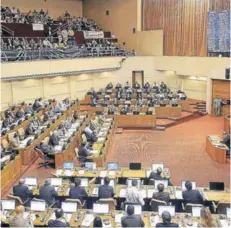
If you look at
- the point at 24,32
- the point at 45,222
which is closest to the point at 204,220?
the point at 45,222

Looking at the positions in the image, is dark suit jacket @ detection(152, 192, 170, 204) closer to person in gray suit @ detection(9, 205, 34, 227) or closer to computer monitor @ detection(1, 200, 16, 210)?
person in gray suit @ detection(9, 205, 34, 227)

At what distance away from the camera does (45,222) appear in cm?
756

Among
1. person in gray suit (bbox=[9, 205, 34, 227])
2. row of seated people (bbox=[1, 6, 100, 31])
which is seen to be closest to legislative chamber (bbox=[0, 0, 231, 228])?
person in gray suit (bbox=[9, 205, 34, 227])

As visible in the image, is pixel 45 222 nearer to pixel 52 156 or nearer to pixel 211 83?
pixel 52 156

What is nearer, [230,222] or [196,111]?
[230,222]

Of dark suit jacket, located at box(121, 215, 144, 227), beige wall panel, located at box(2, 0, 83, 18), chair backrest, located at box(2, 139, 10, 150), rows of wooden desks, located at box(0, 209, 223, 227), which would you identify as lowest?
chair backrest, located at box(2, 139, 10, 150)

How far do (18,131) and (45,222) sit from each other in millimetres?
8179

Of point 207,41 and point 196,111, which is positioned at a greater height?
point 207,41

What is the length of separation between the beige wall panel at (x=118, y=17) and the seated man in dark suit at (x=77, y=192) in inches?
859

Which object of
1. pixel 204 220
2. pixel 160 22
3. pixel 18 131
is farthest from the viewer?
pixel 160 22

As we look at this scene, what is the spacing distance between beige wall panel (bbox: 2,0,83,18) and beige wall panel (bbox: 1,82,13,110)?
905 cm

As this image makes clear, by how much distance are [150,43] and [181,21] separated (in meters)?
3.00

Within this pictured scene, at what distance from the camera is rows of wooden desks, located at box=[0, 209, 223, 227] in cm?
748

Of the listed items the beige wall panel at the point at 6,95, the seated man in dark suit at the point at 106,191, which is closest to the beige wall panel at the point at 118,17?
the beige wall panel at the point at 6,95
